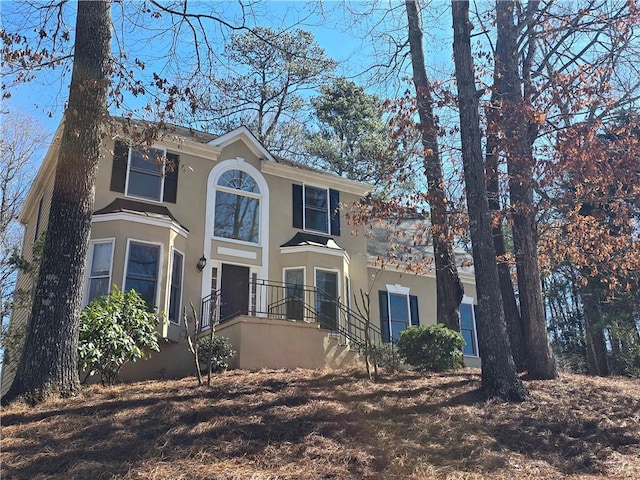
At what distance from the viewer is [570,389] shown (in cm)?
842

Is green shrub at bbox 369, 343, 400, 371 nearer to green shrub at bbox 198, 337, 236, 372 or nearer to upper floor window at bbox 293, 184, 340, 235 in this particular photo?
green shrub at bbox 198, 337, 236, 372

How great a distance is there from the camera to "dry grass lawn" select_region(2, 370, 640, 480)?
5051 mm

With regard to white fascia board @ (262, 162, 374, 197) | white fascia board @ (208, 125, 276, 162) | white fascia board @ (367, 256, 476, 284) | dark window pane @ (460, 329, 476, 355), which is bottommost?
dark window pane @ (460, 329, 476, 355)

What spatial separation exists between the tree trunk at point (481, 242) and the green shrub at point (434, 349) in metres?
1.97

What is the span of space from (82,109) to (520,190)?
7214 mm

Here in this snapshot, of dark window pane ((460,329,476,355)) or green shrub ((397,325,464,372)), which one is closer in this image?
green shrub ((397,325,464,372))

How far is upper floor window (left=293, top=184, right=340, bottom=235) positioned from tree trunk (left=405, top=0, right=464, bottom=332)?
155 inches

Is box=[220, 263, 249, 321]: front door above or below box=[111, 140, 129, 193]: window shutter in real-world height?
below

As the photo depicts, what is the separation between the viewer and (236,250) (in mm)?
14023

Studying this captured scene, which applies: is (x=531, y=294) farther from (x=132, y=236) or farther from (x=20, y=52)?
(x=20, y=52)

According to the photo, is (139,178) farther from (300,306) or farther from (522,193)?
(522,193)

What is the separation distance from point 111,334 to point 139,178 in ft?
17.1

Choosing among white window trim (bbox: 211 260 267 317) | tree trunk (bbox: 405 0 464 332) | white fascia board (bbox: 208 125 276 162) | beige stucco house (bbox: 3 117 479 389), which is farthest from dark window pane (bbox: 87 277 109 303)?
tree trunk (bbox: 405 0 464 332)

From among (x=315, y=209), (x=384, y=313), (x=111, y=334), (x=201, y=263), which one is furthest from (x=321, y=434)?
(x=384, y=313)
